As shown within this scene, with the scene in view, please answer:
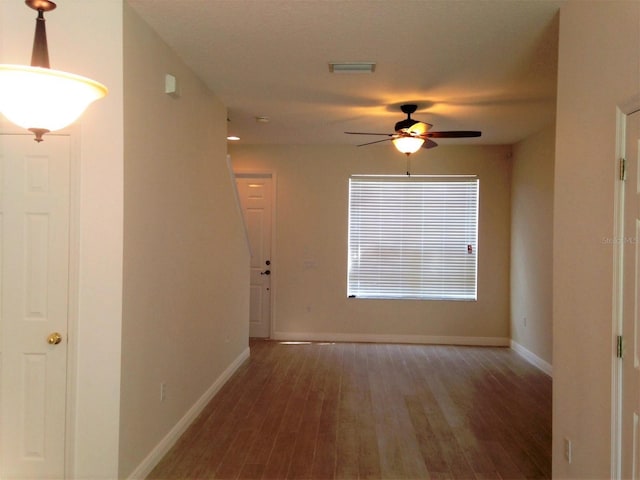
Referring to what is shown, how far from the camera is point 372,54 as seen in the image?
3.17 meters

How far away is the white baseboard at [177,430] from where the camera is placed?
273 cm

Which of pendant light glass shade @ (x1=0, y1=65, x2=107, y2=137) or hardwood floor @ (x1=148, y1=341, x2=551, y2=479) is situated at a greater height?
pendant light glass shade @ (x1=0, y1=65, x2=107, y2=137)

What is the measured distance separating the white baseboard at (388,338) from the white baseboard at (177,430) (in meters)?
1.71

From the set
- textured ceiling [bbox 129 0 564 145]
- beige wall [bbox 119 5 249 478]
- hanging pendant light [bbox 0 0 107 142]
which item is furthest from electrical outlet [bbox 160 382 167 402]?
textured ceiling [bbox 129 0 564 145]

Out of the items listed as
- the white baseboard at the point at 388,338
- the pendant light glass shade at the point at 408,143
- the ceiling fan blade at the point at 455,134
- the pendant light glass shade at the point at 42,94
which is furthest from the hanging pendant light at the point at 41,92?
the white baseboard at the point at 388,338

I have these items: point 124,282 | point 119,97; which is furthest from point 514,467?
point 119,97

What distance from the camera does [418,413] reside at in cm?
380

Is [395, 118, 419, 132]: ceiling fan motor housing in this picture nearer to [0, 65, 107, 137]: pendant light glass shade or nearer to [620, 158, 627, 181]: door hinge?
[620, 158, 627, 181]: door hinge

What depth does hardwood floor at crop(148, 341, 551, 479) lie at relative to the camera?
9.48ft

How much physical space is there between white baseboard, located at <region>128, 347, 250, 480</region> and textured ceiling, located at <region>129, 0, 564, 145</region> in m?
2.80

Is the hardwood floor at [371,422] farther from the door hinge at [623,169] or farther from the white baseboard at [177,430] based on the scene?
the door hinge at [623,169]

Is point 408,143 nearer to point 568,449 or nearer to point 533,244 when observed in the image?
point 533,244

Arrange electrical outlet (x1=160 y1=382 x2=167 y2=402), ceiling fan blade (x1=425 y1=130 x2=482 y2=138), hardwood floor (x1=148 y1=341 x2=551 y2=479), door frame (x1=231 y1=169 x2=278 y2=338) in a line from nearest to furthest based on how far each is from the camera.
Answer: hardwood floor (x1=148 y1=341 x2=551 y2=479) < electrical outlet (x1=160 y1=382 x2=167 y2=402) < ceiling fan blade (x1=425 y1=130 x2=482 y2=138) < door frame (x1=231 y1=169 x2=278 y2=338)

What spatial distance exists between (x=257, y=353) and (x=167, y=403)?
266 cm
